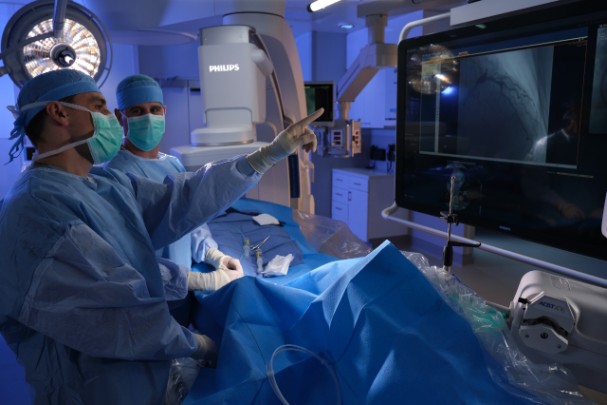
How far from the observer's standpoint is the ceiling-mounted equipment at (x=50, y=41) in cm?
171

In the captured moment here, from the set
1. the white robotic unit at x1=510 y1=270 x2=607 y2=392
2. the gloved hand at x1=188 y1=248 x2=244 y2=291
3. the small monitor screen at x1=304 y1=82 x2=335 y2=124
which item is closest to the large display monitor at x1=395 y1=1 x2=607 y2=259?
the white robotic unit at x1=510 y1=270 x2=607 y2=392

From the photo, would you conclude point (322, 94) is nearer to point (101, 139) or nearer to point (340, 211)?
point (101, 139)

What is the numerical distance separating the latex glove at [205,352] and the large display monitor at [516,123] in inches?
33.6

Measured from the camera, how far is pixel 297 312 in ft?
4.36

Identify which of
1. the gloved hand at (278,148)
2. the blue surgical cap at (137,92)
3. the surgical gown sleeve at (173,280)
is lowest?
the surgical gown sleeve at (173,280)

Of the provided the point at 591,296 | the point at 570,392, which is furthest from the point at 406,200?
the point at 570,392

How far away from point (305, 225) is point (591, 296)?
68.1 inches

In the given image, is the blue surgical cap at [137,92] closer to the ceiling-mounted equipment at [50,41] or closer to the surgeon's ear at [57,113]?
the ceiling-mounted equipment at [50,41]

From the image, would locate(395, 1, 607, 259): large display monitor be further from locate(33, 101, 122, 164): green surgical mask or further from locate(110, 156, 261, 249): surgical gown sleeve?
locate(33, 101, 122, 164): green surgical mask

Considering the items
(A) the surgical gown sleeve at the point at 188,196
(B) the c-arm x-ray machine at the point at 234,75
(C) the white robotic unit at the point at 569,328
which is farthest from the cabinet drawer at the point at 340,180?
(C) the white robotic unit at the point at 569,328

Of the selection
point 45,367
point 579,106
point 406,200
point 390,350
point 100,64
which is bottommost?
point 45,367

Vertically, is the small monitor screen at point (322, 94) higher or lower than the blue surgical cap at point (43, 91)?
higher

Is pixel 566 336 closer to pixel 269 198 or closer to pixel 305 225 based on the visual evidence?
pixel 305 225

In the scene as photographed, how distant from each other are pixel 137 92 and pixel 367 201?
3.58 metres
